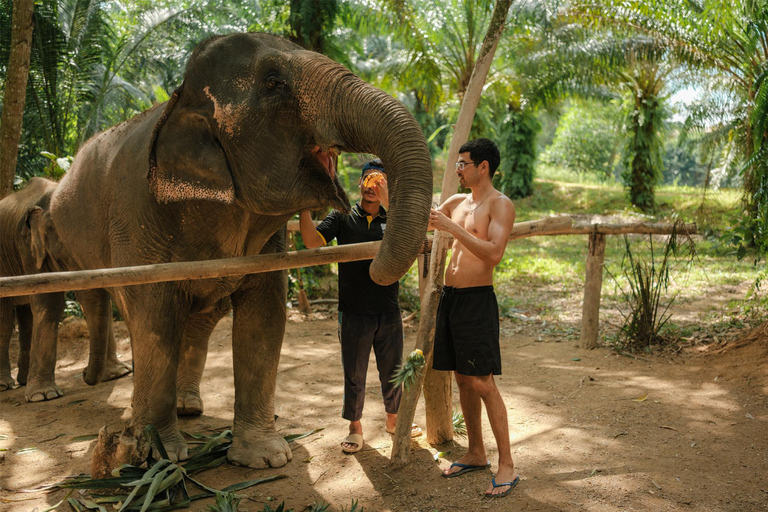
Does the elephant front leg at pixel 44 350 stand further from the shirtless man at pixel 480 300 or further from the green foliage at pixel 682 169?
the green foliage at pixel 682 169

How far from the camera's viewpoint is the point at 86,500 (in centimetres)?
360

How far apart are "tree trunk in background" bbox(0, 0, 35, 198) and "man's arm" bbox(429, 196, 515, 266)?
495 cm

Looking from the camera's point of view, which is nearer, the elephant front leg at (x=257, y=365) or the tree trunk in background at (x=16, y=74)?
the elephant front leg at (x=257, y=365)

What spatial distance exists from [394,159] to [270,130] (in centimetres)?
76

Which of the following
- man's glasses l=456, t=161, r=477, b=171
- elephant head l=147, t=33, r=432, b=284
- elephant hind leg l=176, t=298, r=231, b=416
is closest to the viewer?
elephant head l=147, t=33, r=432, b=284

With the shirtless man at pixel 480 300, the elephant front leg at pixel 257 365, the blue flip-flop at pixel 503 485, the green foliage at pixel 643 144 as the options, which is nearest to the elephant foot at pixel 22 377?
the elephant front leg at pixel 257 365

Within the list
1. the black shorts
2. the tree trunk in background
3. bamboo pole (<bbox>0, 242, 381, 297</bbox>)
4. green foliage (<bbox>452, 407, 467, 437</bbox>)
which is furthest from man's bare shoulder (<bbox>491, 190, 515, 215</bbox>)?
the tree trunk in background

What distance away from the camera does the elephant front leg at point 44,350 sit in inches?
230

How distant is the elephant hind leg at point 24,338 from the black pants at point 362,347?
394cm

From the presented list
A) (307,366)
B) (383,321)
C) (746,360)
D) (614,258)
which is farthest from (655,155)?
(383,321)

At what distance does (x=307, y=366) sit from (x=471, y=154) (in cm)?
368

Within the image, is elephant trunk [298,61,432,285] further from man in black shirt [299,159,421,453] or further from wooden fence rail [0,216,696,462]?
man in black shirt [299,159,421,453]

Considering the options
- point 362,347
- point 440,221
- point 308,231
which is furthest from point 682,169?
point 440,221

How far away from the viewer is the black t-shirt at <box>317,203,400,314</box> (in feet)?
14.2
